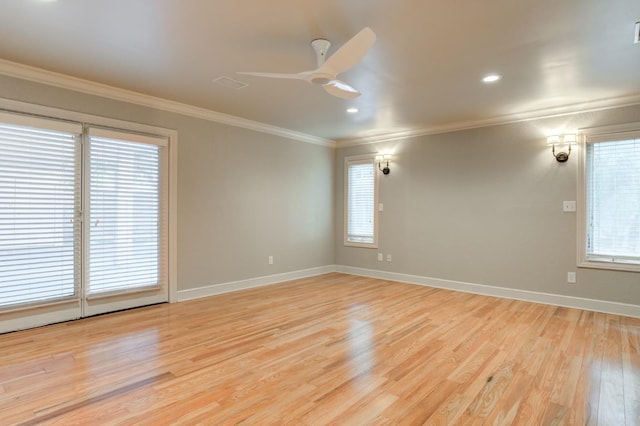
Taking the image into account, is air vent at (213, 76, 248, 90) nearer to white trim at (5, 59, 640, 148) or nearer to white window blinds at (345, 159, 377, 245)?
white trim at (5, 59, 640, 148)

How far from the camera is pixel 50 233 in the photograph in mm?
3605

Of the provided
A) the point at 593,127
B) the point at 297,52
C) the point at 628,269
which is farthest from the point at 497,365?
the point at 593,127

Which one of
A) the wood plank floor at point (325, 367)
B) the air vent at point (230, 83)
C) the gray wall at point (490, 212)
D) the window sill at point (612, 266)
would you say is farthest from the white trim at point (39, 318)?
the window sill at point (612, 266)

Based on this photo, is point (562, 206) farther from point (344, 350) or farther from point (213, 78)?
point (213, 78)

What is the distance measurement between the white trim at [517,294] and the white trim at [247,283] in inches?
33.3

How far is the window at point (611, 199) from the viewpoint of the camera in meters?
4.09

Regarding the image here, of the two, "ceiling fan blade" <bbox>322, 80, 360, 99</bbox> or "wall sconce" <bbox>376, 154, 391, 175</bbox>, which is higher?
"ceiling fan blade" <bbox>322, 80, 360, 99</bbox>

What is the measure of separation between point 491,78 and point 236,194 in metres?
3.63

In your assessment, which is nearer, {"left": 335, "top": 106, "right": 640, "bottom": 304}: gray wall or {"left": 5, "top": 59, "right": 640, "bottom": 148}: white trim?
{"left": 5, "top": 59, "right": 640, "bottom": 148}: white trim

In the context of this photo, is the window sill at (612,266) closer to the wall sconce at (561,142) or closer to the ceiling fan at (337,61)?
the wall sconce at (561,142)

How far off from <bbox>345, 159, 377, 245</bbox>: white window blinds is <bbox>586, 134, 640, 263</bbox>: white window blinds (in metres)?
3.13

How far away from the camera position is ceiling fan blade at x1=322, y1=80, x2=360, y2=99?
9.76ft

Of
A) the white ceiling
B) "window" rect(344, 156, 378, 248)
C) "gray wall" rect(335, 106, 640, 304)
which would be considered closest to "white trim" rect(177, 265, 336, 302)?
"window" rect(344, 156, 378, 248)

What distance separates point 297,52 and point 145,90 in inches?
82.9
